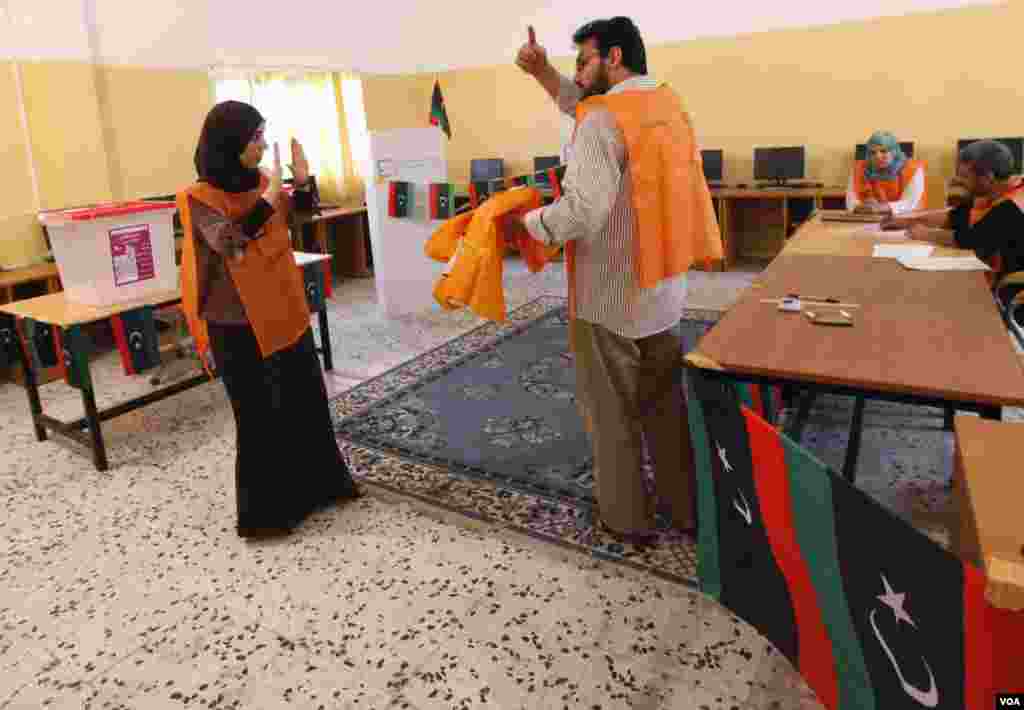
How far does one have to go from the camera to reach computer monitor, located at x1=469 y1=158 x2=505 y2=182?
7.86 metres

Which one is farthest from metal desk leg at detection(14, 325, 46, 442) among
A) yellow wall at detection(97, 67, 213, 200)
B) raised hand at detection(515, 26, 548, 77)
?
raised hand at detection(515, 26, 548, 77)

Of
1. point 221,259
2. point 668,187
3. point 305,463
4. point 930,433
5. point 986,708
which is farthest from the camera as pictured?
→ point 930,433

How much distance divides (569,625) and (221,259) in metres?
1.53

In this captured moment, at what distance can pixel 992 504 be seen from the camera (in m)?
1.14

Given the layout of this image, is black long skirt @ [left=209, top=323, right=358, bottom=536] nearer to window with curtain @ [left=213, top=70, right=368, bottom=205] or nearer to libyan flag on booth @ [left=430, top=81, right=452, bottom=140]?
libyan flag on booth @ [left=430, top=81, right=452, bottom=140]

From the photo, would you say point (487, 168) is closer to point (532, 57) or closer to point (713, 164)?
point (713, 164)

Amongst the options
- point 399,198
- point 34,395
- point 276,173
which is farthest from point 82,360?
point 399,198

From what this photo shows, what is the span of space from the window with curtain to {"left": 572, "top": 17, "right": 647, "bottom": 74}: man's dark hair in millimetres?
5004

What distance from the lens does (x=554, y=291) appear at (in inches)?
238

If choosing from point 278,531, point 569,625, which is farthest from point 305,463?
point 569,625

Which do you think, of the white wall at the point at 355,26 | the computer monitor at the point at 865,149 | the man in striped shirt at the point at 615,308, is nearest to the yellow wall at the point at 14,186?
the white wall at the point at 355,26

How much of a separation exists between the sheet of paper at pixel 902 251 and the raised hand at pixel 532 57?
1660 millimetres

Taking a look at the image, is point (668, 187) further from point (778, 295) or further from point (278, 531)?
point (278, 531)

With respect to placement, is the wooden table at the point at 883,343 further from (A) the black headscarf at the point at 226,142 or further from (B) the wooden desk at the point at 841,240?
(A) the black headscarf at the point at 226,142
